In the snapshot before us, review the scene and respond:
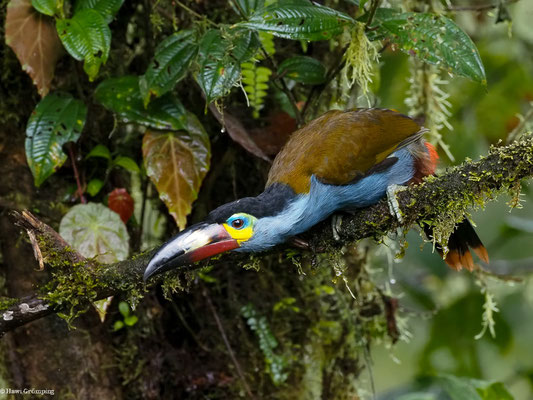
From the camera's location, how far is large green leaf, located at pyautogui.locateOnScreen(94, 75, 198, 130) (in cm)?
261

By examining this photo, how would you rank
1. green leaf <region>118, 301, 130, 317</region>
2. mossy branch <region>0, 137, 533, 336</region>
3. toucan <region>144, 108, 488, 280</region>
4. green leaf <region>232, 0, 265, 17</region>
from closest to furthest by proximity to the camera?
mossy branch <region>0, 137, 533, 336</region> < toucan <region>144, 108, 488, 280</region> < green leaf <region>232, 0, 265, 17</region> < green leaf <region>118, 301, 130, 317</region>

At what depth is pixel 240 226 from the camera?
211cm

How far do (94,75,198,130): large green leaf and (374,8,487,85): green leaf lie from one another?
93 centimetres

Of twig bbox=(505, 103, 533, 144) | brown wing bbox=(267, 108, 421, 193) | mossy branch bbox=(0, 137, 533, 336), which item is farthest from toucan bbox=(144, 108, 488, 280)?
twig bbox=(505, 103, 533, 144)

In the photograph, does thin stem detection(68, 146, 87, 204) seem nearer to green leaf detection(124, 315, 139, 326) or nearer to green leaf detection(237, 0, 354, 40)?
green leaf detection(124, 315, 139, 326)

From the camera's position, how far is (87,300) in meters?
2.14

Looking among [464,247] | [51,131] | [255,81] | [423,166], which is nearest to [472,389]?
[464,247]

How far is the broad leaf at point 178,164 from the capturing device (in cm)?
256

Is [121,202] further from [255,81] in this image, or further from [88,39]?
[255,81]

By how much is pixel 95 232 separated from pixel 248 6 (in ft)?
3.56

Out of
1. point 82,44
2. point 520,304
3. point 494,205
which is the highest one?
point 82,44

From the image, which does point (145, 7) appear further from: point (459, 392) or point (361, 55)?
point (459, 392)

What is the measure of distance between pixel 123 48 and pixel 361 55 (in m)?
1.14

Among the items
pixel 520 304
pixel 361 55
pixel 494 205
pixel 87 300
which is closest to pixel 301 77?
pixel 361 55
